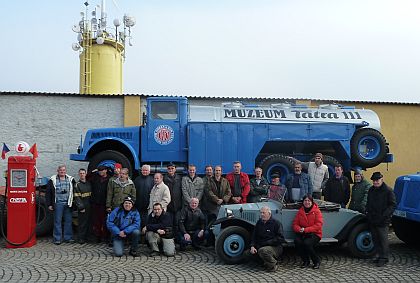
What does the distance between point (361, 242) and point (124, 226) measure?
14.2 feet

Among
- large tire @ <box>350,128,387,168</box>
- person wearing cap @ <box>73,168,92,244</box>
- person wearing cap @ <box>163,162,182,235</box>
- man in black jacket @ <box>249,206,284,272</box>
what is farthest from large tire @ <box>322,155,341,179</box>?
person wearing cap @ <box>73,168,92,244</box>

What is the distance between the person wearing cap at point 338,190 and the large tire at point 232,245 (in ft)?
8.84

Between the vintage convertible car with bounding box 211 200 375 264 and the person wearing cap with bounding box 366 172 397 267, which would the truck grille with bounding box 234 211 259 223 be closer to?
the vintage convertible car with bounding box 211 200 375 264

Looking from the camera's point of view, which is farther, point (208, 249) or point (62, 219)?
point (62, 219)

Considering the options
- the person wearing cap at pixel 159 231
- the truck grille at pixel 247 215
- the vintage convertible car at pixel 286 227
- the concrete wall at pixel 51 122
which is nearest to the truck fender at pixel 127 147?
the person wearing cap at pixel 159 231

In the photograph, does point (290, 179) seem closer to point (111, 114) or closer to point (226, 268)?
point (226, 268)

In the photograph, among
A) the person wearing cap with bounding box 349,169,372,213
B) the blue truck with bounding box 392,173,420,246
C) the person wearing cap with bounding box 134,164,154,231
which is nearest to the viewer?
the blue truck with bounding box 392,173,420,246

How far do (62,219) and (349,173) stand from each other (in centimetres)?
737

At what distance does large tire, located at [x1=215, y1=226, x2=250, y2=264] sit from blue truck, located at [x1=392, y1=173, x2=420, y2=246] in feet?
10.3

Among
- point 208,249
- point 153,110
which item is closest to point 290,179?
point 208,249

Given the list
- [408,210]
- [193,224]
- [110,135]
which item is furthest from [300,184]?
[110,135]

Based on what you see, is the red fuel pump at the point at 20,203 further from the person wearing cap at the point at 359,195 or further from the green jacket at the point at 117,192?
the person wearing cap at the point at 359,195

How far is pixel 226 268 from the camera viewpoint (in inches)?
282

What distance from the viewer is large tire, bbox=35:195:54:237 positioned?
9539 millimetres
